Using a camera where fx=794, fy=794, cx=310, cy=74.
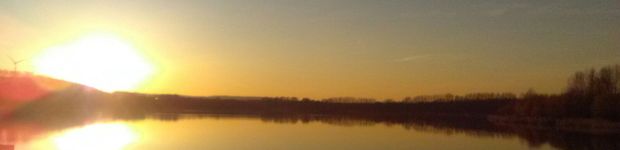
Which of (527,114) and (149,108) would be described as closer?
(527,114)

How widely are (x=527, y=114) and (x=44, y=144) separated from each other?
68.5 metres

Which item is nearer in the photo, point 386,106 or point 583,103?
point 583,103

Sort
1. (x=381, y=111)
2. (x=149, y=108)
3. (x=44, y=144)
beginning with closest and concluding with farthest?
(x=44, y=144), (x=149, y=108), (x=381, y=111)

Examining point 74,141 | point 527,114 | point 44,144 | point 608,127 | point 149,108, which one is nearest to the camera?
point 44,144

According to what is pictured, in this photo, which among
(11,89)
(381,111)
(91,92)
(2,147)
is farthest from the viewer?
(381,111)

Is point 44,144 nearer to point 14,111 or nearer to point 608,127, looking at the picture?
point 14,111

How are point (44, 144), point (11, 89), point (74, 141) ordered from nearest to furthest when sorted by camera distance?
point (44, 144)
point (74, 141)
point (11, 89)

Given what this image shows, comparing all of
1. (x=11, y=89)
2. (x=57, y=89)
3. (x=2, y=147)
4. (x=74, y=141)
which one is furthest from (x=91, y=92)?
(x=2, y=147)

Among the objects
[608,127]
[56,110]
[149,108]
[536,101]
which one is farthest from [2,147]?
[149,108]

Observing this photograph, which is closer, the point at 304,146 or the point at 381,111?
the point at 304,146

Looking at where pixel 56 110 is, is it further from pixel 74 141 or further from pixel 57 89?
pixel 74 141

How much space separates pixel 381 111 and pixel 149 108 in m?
40.6

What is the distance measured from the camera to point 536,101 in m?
87.2

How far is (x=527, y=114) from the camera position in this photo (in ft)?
290
